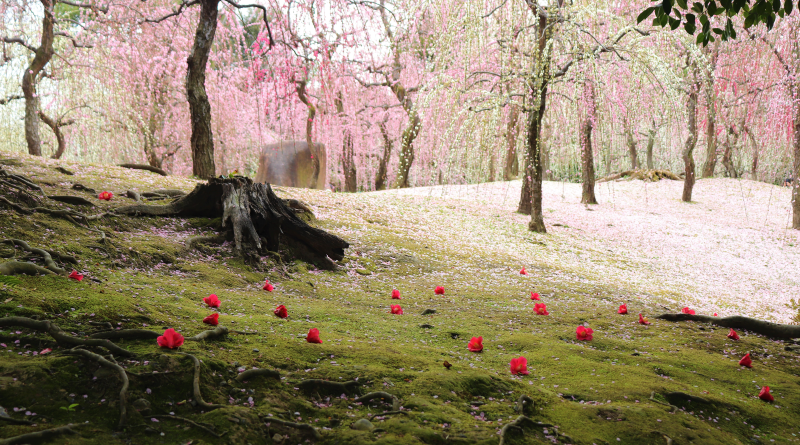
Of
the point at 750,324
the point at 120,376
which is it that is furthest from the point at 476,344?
the point at 750,324

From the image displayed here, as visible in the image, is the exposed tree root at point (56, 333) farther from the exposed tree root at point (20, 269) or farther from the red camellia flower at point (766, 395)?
the red camellia flower at point (766, 395)

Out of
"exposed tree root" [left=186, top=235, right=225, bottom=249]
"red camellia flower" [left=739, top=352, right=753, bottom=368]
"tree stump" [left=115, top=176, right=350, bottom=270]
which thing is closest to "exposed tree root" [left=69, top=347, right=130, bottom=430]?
"exposed tree root" [left=186, top=235, right=225, bottom=249]

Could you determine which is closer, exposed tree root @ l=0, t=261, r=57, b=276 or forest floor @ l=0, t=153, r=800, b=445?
forest floor @ l=0, t=153, r=800, b=445

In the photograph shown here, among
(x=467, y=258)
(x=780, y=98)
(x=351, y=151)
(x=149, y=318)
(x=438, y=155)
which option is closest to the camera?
(x=149, y=318)

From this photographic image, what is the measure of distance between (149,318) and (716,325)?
4.10 meters

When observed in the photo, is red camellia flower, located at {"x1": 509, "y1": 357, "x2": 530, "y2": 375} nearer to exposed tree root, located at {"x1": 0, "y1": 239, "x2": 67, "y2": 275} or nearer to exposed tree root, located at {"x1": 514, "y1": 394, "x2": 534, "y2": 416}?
exposed tree root, located at {"x1": 514, "y1": 394, "x2": 534, "y2": 416}

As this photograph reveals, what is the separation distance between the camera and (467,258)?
6.95 m

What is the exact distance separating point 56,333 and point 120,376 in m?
0.46

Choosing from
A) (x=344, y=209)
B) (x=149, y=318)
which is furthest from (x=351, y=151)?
(x=149, y=318)

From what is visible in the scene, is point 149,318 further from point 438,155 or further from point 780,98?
point 780,98

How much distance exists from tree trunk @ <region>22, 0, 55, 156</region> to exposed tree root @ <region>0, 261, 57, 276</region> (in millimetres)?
6663

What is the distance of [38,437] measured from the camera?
1.32 meters

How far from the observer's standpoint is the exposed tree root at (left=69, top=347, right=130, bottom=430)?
1508 mm

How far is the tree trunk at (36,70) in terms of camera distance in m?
7.89
